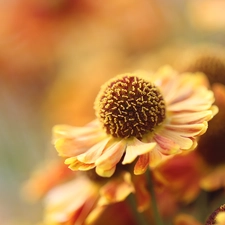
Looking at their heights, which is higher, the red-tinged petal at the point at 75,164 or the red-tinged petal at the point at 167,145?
the red-tinged petal at the point at 75,164

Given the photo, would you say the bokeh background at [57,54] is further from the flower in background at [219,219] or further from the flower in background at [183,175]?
the flower in background at [219,219]

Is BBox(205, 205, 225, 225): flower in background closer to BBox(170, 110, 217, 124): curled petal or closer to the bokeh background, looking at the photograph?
BBox(170, 110, 217, 124): curled petal

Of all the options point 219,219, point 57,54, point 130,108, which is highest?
point 57,54

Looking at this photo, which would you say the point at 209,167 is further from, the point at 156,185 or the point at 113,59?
the point at 113,59

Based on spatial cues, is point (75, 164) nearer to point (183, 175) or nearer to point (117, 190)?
point (117, 190)

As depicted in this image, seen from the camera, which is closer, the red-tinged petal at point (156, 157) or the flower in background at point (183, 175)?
the red-tinged petal at point (156, 157)

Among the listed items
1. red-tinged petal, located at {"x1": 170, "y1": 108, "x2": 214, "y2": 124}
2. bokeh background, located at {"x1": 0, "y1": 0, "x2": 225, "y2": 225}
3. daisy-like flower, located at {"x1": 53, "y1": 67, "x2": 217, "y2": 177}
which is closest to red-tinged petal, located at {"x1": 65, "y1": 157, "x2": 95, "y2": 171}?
daisy-like flower, located at {"x1": 53, "y1": 67, "x2": 217, "y2": 177}

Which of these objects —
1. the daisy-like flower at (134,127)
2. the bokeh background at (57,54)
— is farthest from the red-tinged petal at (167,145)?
the bokeh background at (57,54)

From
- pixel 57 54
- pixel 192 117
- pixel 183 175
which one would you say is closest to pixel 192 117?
pixel 192 117
